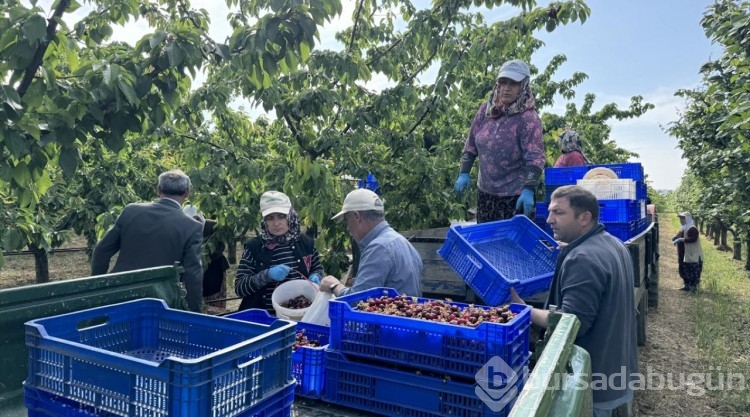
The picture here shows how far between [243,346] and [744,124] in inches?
187

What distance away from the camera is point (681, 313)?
9.44 metres

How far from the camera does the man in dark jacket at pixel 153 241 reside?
3.79 meters

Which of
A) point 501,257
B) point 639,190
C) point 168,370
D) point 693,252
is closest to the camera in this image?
point 168,370

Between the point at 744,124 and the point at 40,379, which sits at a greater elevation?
the point at 744,124

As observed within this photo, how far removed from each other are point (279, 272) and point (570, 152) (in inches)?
136

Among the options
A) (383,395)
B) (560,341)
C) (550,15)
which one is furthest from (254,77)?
(550,15)

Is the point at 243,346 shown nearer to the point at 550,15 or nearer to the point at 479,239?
the point at 479,239

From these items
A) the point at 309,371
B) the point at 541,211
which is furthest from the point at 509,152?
the point at 309,371

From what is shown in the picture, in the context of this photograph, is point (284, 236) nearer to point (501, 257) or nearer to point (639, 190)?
point (501, 257)

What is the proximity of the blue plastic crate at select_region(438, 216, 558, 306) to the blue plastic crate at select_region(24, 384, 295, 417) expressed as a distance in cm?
159

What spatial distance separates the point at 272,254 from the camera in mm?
4105

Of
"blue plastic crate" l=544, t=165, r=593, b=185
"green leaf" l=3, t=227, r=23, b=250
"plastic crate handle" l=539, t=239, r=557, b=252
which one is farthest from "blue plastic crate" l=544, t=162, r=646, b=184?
"green leaf" l=3, t=227, r=23, b=250

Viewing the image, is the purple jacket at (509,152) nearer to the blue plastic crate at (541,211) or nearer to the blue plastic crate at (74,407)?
the blue plastic crate at (541,211)

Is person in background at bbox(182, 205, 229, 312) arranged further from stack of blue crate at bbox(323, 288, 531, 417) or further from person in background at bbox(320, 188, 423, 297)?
stack of blue crate at bbox(323, 288, 531, 417)
